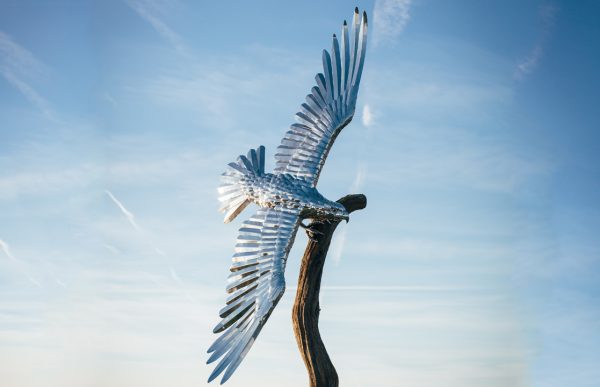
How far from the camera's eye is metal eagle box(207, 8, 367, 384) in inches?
353

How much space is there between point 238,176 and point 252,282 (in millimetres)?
2046

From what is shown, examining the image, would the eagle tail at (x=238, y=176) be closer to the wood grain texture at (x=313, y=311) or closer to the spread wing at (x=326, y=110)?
the spread wing at (x=326, y=110)

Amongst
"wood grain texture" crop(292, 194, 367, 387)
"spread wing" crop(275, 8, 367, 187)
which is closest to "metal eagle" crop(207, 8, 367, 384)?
"spread wing" crop(275, 8, 367, 187)

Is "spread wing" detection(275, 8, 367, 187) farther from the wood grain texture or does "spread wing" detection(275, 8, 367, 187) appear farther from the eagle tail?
the wood grain texture

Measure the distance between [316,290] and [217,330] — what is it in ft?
8.06

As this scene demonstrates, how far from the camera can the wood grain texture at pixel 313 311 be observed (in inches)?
423

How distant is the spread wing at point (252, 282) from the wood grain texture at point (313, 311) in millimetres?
1123

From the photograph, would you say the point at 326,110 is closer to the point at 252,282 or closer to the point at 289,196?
the point at 289,196

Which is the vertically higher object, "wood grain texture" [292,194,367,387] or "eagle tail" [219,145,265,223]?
"eagle tail" [219,145,265,223]

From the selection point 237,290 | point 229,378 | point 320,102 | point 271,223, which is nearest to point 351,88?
point 320,102

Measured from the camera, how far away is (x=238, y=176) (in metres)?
10.8

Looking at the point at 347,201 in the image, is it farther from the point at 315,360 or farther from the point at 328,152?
the point at 315,360

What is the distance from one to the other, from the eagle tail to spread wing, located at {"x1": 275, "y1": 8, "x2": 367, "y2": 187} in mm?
497

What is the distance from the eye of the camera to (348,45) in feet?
38.8
